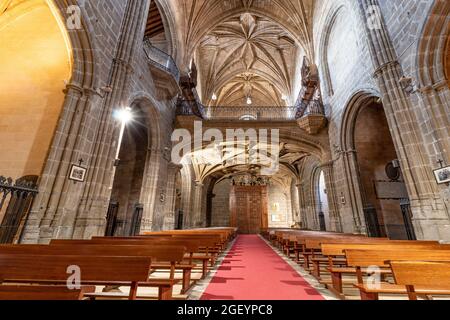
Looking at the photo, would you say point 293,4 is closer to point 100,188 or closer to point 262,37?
point 262,37

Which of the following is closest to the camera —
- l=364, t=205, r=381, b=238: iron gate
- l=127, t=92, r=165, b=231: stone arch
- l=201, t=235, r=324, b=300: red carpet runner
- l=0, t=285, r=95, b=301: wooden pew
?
l=0, t=285, r=95, b=301: wooden pew

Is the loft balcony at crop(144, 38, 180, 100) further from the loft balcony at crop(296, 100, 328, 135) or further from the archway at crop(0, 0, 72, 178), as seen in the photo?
the loft balcony at crop(296, 100, 328, 135)

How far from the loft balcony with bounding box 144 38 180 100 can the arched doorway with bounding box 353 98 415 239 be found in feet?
26.6

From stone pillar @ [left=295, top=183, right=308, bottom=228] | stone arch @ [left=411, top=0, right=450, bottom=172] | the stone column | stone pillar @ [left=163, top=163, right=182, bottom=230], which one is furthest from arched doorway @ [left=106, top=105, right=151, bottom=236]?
stone pillar @ [left=295, top=183, right=308, bottom=228]

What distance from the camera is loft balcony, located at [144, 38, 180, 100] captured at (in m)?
8.20

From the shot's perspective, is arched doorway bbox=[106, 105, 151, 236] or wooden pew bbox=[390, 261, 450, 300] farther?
arched doorway bbox=[106, 105, 151, 236]

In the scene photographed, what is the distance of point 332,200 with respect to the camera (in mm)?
9422

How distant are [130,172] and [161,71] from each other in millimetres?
5096

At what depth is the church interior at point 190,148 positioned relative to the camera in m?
2.34

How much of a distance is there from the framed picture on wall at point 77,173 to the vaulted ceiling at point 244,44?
904 cm

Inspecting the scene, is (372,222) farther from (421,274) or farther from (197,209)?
(197,209)

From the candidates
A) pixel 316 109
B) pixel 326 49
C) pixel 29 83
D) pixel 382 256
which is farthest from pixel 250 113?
pixel 382 256
